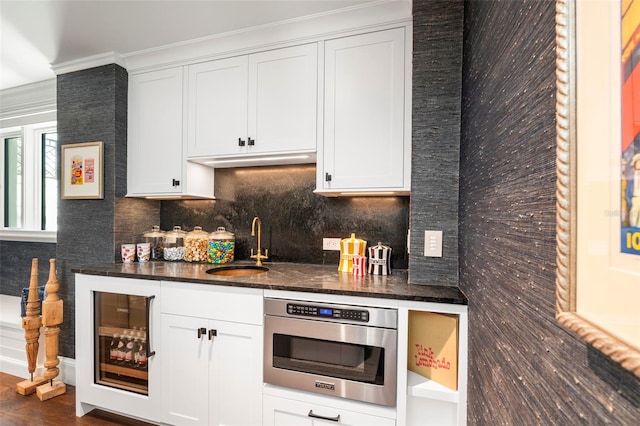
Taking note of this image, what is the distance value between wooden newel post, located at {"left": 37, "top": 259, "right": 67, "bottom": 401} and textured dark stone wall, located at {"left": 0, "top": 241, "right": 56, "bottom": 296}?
0.68 meters

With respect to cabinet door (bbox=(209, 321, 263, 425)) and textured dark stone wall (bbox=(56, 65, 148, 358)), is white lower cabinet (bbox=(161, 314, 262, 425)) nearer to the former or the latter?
cabinet door (bbox=(209, 321, 263, 425))

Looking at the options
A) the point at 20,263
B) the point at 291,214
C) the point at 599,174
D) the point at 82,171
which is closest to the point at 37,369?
the point at 20,263

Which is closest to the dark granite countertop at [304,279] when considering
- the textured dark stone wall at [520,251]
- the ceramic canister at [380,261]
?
the ceramic canister at [380,261]

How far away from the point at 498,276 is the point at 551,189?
1.31 feet

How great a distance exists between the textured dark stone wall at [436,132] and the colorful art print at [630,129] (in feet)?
3.92

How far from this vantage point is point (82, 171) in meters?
2.40

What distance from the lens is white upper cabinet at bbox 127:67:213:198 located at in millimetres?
2264

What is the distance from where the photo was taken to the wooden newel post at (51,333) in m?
2.29

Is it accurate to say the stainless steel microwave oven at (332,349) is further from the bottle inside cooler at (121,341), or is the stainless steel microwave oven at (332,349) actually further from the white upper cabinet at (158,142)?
the white upper cabinet at (158,142)

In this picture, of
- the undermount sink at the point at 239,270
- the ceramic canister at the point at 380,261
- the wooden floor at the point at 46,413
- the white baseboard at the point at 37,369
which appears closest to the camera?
the ceramic canister at the point at 380,261

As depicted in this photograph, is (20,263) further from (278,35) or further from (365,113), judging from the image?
(365,113)

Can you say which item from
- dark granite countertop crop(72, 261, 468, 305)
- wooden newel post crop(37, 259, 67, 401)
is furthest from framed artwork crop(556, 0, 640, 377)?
wooden newel post crop(37, 259, 67, 401)

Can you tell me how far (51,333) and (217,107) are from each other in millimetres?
2099

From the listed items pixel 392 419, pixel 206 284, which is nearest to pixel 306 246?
pixel 206 284
